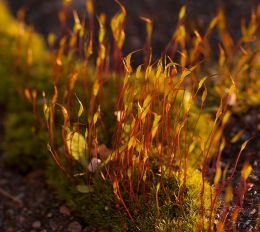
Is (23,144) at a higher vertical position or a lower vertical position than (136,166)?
lower

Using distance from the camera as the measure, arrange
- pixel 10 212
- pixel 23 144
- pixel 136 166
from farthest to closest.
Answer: pixel 23 144
pixel 10 212
pixel 136 166

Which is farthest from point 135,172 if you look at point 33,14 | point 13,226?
point 33,14

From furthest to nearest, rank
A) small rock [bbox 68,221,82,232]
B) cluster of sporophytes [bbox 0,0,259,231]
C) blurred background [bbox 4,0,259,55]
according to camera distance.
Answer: blurred background [bbox 4,0,259,55]
small rock [bbox 68,221,82,232]
cluster of sporophytes [bbox 0,0,259,231]

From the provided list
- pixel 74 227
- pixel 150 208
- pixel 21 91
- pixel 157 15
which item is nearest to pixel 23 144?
pixel 21 91

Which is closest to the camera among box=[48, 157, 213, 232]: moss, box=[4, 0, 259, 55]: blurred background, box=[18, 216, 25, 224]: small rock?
box=[48, 157, 213, 232]: moss

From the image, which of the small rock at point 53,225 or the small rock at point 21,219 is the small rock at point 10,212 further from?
the small rock at point 53,225

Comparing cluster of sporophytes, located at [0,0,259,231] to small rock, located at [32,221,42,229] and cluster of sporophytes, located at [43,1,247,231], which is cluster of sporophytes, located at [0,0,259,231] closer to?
cluster of sporophytes, located at [43,1,247,231]

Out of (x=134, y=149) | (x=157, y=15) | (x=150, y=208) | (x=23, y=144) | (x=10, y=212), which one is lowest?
(x=10, y=212)

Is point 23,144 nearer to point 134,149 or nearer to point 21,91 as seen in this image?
point 21,91

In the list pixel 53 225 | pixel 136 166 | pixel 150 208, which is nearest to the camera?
pixel 150 208

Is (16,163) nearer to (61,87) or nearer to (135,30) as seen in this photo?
(61,87)

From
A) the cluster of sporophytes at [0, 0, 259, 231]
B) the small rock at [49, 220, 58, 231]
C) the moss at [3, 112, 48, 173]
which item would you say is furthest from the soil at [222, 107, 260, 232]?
the moss at [3, 112, 48, 173]
